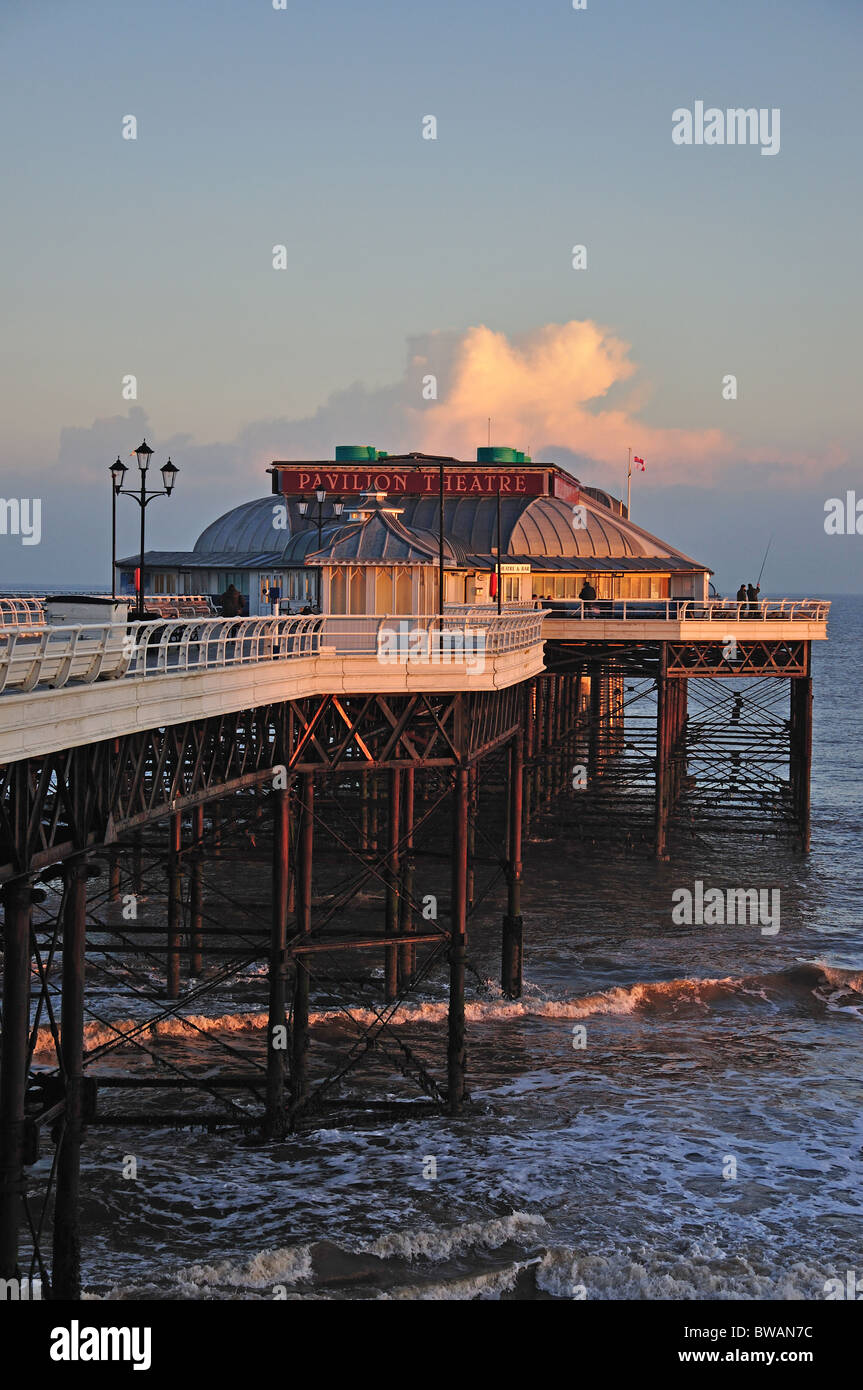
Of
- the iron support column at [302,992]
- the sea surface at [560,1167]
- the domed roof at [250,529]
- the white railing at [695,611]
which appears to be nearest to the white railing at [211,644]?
the iron support column at [302,992]

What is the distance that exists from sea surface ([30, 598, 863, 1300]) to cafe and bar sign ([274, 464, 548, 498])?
43.8 meters

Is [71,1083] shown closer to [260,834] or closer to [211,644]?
[211,644]

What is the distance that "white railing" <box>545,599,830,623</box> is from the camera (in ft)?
182

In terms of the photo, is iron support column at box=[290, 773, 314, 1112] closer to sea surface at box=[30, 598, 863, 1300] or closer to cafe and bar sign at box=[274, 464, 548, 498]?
sea surface at box=[30, 598, 863, 1300]

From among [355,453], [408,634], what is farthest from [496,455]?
[408,634]

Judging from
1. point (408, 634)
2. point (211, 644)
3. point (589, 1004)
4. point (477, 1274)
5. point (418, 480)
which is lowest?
point (589, 1004)

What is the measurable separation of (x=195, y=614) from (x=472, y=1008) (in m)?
19.3

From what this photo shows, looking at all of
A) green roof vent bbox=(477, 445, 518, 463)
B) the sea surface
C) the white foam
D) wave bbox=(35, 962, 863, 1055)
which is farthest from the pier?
green roof vent bbox=(477, 445, 518, 463)

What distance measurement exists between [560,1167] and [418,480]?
57.9m

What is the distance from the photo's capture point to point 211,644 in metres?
24.1

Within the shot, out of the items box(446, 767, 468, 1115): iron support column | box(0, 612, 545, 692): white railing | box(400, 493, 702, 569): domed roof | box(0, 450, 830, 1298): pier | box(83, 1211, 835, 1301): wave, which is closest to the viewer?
box(0, 612, 545, 692): white railing

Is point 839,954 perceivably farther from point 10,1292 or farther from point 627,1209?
point 10,1292
